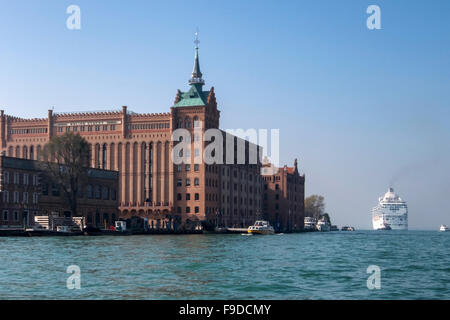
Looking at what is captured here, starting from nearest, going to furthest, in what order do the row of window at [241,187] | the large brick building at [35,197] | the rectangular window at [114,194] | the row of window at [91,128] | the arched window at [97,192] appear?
the large brick building at [35,197] → the arched window at [97,192] → the rectangular window at [114,194] → the row of window at [91,128] → the row of window at [241,187]

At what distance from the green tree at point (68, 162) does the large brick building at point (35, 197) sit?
2474 mm

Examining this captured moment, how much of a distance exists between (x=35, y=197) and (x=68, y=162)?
335 inches

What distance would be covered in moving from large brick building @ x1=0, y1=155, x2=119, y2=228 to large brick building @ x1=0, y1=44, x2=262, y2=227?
19.9 m

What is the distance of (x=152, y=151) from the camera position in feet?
494

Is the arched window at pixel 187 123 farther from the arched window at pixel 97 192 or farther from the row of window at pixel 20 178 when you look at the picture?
the row of window at pixel 20 178

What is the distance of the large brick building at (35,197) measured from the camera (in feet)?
336

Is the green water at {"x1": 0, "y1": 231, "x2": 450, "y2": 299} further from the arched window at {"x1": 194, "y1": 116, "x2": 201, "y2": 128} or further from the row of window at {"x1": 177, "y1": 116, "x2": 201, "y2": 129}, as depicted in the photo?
the row of window at {"x1": 177, "y1": 116, "x2": 201, "y2": 129}

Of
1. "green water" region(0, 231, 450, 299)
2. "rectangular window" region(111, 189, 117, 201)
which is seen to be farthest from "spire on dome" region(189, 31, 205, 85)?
"green water" region(0, 231, 450, 299)

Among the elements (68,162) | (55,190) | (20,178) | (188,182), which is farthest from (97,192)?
(188,182)

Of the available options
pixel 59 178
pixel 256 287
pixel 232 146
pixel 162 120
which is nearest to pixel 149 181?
pixel 162 120

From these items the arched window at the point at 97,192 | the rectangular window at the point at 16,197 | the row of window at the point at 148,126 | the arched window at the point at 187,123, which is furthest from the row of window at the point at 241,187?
the rectangular window at the point at 16,197

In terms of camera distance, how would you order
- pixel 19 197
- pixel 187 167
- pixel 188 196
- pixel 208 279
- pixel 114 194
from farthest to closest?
1. pixel 187 167
2. pixel 188 196
3. pixel 114 194
4. pixel 19 197
5. pixel 208 279

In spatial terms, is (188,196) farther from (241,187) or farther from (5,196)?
(5,196)

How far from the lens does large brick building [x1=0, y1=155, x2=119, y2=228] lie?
10250 centimetres
